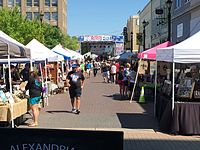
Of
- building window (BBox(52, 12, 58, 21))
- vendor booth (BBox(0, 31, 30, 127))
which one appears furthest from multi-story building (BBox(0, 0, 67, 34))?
vendor booth (BBox(0, 31, 30, 127))

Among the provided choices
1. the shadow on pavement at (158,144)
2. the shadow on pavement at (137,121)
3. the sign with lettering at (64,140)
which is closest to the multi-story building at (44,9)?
the shadow on pavement at (137,121)

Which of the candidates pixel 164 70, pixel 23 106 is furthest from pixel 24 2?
pixel 23 106

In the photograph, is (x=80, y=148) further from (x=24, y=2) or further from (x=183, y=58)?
(x=24, y=2)

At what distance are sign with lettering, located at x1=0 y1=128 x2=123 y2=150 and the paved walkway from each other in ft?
16.8

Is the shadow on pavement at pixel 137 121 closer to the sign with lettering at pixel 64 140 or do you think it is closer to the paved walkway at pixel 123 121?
the paved walkway at pixel 123 121

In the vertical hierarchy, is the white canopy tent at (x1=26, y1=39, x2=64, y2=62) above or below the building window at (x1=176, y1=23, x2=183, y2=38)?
below

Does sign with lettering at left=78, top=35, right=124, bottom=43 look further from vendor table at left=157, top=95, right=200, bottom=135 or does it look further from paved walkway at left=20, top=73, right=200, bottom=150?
vendor table at left=157, top=95, right=200, bottom=135

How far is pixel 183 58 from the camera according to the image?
33.6 feet

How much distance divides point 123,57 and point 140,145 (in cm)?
3120

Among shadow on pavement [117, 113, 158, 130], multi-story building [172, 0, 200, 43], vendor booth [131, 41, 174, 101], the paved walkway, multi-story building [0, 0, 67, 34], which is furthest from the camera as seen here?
multi-story building [0, 0, 67, 34]

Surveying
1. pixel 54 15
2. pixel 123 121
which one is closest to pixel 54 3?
pixel 54 15

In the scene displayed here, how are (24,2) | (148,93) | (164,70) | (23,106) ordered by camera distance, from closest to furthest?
1. (23,106)
2. (148,93)
3. (164,70)
4. (24,2)

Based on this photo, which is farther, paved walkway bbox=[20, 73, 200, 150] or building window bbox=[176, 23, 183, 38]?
building window bbox=[176, 23, 183, 38]

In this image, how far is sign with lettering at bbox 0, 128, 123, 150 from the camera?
3.63 metres
